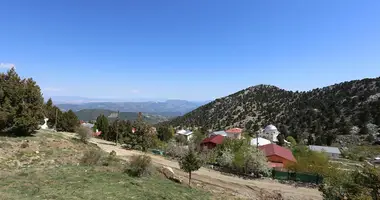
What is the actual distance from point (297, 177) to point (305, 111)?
83340 millimetres

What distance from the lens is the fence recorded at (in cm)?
3160

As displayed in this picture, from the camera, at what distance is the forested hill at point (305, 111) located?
3698 inches

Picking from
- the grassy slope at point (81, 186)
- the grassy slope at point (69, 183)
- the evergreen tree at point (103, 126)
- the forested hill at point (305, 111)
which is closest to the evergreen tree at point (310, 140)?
the forested hill at point (305, 111)

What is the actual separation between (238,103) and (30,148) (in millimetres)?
128502

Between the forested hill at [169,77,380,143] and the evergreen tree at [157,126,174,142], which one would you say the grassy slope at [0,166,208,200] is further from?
the forested hill at [169,77,380,143]

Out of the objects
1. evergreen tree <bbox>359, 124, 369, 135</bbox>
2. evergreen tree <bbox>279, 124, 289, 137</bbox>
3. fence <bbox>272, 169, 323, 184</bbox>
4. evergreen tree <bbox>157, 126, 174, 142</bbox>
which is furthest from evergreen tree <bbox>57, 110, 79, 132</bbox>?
evergreen tree <bbox>359, 124, 369, 135</bbox>

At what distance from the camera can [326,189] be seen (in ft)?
50.5

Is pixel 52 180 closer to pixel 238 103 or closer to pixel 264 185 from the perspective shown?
pixel 264 185

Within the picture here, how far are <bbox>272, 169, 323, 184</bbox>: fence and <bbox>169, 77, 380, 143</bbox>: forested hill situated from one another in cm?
6342

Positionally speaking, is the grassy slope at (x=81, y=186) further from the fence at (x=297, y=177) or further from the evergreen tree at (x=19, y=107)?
the fence at (x=297, y=177)

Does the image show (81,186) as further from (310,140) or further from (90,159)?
(310,140)

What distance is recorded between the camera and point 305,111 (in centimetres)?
10750

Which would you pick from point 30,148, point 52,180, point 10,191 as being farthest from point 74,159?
point 10,191

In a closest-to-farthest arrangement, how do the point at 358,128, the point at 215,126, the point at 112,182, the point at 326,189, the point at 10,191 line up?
the point at 10,191 → the point at 326,189 → the point at 112,182 → the point at 358,128 → the point at 215,126
